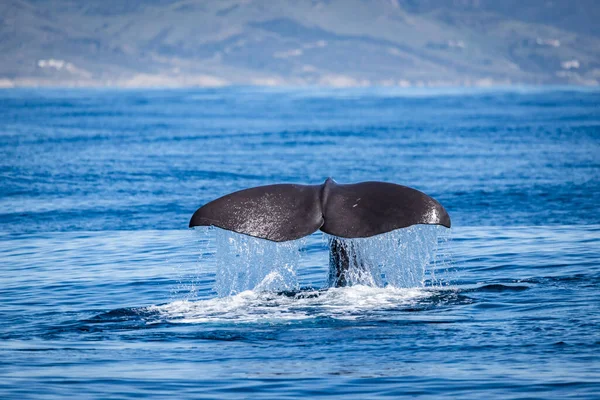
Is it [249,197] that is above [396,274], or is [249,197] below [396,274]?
above

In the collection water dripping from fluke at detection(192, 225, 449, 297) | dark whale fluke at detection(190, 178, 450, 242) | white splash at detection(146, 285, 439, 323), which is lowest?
white splash at detection(146, 285, 439, 323)

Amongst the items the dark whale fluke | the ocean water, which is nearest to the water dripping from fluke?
the ocean water

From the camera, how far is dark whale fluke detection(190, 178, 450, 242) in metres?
8.67

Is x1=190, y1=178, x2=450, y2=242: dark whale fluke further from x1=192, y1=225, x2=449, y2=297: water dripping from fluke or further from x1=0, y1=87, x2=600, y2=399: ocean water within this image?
x1=0, y1=87, x2=600, y2=399: ocean water

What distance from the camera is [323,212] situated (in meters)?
8.81

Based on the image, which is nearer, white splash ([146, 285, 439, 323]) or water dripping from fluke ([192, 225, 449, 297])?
water dripping from fluke ([192, 225, 449, 297])

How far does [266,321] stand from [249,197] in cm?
153

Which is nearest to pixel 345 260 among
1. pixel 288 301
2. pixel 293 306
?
pixel 293 306

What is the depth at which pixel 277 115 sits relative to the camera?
72312 millimetres

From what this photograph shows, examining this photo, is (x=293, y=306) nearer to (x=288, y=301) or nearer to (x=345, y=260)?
(x=288, y=301)

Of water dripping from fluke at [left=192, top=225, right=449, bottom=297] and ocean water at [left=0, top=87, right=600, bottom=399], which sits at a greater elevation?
water dripping from fluke at [left=192, top=225, right=449, bottom=297]

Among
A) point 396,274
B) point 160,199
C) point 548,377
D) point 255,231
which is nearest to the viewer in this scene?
point 548,377

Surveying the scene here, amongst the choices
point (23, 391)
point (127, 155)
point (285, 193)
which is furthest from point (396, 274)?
point (127, 155)

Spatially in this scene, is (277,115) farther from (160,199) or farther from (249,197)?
(249,197)
